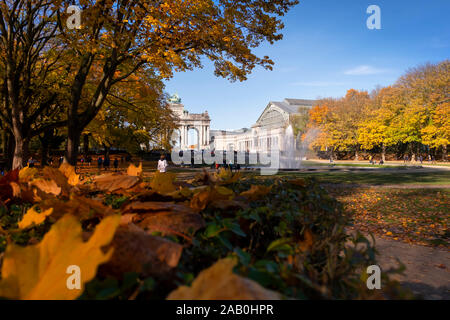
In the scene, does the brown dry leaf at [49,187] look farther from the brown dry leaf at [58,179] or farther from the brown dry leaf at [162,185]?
the brown dry leaf at [162,185]

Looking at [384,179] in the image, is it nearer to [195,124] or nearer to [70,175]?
[70,175]

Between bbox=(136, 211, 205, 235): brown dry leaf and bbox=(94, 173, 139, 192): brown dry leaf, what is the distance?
57 cm

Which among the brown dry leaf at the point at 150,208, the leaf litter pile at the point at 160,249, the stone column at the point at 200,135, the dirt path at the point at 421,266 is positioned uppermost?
the stone column at the point at 200,135

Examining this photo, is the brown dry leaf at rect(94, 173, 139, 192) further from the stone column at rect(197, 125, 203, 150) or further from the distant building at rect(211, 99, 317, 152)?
the stone column at rect(197, 125, 203, 150)

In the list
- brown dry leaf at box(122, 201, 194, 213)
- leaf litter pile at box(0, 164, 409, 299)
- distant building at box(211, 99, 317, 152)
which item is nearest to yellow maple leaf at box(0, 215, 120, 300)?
leaf litter pile at box(0, 164, 409, 299)

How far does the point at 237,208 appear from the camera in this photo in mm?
1394

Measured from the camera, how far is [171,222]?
1.01 m

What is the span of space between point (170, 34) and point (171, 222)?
10.1 meters

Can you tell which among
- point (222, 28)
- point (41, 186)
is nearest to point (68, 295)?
point (41, 186)

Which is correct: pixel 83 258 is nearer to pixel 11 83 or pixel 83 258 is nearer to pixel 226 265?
pixel 226 265

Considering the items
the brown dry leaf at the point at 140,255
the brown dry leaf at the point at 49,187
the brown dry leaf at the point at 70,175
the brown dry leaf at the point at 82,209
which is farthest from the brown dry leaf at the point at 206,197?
the brown dry leaf at the point at 70,175

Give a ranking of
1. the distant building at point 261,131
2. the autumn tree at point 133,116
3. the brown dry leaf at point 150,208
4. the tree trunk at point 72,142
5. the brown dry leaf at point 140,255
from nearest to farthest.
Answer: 1. the brown dry leaf at point 140,255
2. the brown dry leaf at point 150,208
3. the tree trunk at point 72,142
4. the autumn tree at point 133,116
5. the distant building at point 261,131

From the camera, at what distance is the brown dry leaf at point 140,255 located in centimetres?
69

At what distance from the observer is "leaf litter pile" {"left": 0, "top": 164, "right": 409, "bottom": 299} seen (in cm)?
56
